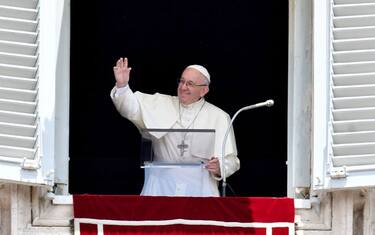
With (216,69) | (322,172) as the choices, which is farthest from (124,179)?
(322,172)

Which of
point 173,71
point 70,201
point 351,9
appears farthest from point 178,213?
point 173,71

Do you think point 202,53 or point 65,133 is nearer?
point 65,133

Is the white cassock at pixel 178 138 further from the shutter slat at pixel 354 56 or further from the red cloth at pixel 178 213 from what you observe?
the shutter slat at pixel 354 56

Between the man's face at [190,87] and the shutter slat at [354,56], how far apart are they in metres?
0.79

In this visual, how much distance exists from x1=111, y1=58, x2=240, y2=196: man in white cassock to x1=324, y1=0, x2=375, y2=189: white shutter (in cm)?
59

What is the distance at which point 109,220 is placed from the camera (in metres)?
8.58

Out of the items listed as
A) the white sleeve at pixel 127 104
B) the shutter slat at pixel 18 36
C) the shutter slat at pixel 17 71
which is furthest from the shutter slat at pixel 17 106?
the white sleeve at pixel 127 104

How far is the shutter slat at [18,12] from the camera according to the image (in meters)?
8.62

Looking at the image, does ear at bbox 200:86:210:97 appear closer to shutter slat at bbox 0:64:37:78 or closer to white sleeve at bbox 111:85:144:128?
white sleeve at bbox 111:85:144:128

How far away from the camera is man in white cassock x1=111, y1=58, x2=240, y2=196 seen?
8984mm

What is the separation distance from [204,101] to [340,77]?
871mm

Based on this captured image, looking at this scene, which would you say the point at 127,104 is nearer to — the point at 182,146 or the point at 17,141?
the point at 182,146

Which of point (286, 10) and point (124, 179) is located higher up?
point (286, 10)

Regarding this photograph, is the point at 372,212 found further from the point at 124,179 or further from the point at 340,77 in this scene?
the point at 124,179
